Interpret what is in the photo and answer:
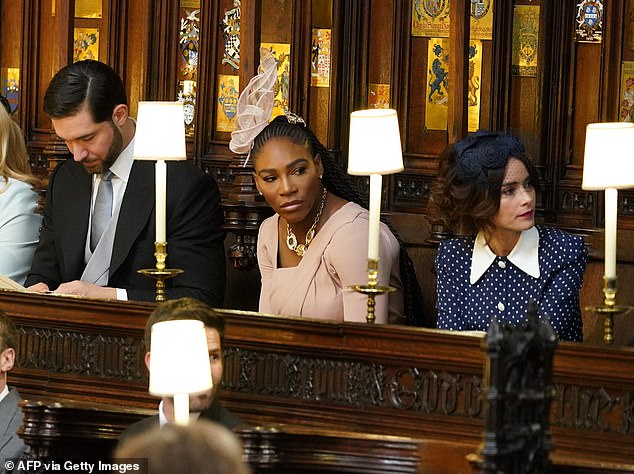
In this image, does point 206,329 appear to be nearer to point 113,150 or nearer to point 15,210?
point 113,150

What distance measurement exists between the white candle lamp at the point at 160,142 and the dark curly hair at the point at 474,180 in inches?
32.7

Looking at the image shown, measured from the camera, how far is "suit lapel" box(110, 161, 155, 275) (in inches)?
201

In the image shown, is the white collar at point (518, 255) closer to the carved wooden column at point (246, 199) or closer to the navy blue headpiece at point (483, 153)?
the navy blue headpiece at point (483, 153)

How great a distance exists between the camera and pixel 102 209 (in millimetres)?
5293

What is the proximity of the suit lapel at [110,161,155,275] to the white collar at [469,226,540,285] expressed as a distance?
1.29 m

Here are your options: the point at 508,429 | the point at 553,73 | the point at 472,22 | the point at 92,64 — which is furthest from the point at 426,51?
the point at 508,429

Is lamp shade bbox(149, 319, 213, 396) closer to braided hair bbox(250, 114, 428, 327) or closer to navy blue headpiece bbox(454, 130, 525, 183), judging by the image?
navy blue headpiece bbox(454, 130, 525, 183)

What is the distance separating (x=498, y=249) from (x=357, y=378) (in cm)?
74

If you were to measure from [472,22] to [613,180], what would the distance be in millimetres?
3238

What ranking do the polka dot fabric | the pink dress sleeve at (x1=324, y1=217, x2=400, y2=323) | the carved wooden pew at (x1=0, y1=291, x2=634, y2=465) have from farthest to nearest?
1. the pink dress sleeve at (x1=324, y1=217, x2=400, y2=323)
2. the polka dot fabric
3. the carved wooden pew at (x1=0, y1=291, x2=634, y2=465)

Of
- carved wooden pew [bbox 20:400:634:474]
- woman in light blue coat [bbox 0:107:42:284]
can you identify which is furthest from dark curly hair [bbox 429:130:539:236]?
woman in light blue coat [bbox 0:107:42:284]

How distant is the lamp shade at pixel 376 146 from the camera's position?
404 centimetres

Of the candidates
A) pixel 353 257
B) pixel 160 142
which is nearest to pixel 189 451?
pixel 160 142

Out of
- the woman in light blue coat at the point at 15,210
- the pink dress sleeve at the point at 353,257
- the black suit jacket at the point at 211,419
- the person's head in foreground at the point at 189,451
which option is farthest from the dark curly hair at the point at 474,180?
the person's head in foreground at the point at 189,451
